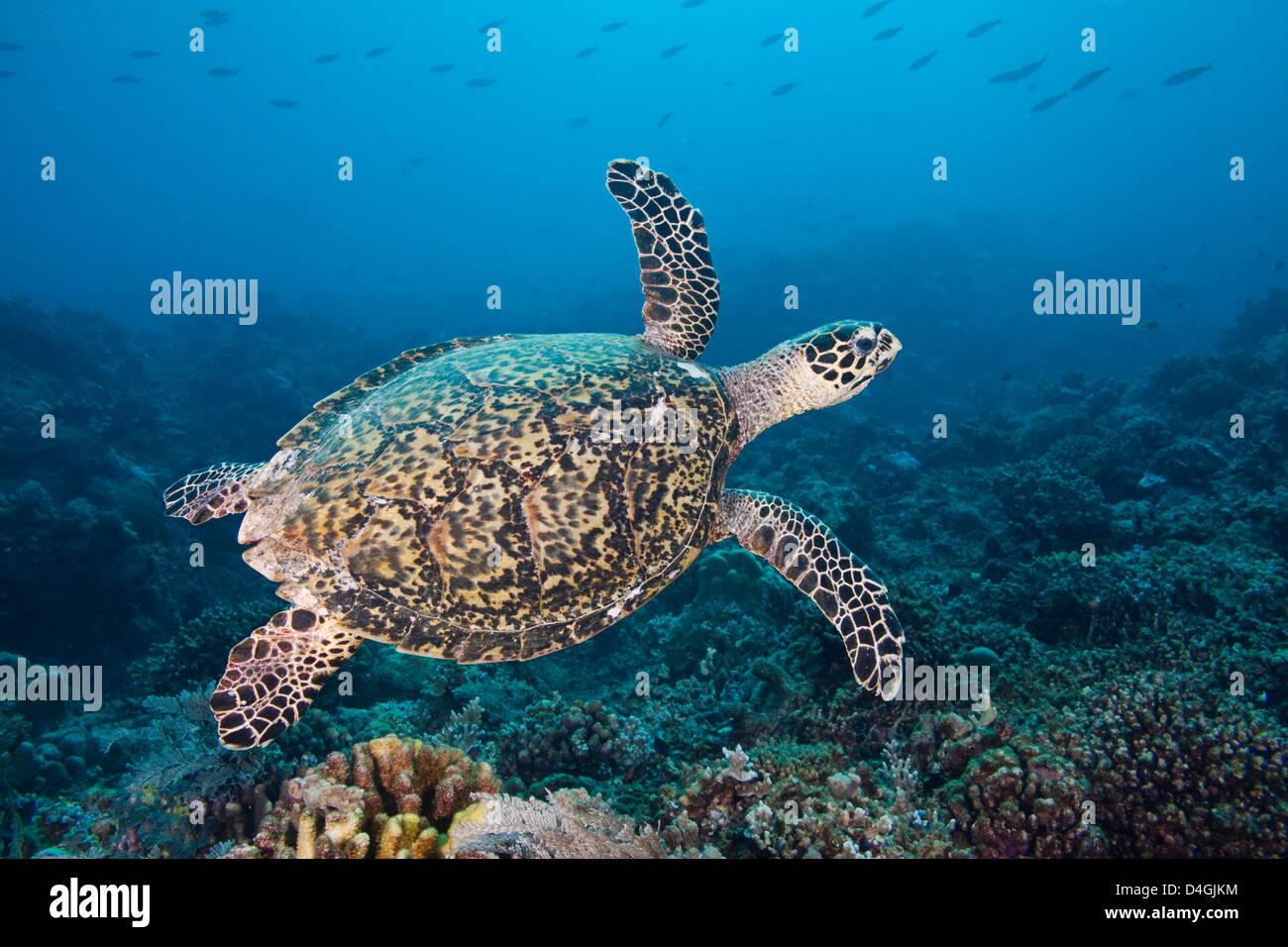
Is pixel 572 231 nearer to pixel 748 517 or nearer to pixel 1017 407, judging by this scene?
pixel 1017 407

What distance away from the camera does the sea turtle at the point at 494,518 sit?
10.3 ft

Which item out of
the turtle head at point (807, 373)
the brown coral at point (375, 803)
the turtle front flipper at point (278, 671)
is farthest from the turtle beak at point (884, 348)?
the turtle front flipper at point (278, 671)

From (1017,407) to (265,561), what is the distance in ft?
67.5

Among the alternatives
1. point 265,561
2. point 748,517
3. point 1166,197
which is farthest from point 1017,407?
point 1166,197

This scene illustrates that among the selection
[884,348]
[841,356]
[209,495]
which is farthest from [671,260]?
[209,495]

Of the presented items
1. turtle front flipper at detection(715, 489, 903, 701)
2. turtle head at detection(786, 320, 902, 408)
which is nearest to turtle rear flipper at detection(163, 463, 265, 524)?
turtle front flipper at detection(715, 489, 903, 701)

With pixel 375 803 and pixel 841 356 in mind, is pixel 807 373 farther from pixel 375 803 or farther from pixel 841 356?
pixel 375 803

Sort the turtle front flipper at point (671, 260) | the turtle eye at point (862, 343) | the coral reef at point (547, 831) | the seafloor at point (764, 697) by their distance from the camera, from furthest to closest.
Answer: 1. the turtle front flipper at point (671, 260)
2. the turtle eye at point (862, 343)
3. the seafloor at point (764, 697)
4. the coral reef at point (547, 831)

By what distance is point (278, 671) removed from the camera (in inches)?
126

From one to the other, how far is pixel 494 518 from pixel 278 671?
1.51m

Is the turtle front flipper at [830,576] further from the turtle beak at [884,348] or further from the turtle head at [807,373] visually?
the turtle beak at [884,348]

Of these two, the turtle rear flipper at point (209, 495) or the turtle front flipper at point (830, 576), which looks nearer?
the turtle front flipper at point (830, 576)

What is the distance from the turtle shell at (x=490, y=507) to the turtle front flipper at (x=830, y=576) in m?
0.47

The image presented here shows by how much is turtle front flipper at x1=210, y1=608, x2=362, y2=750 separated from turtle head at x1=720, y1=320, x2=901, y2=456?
303 cm
